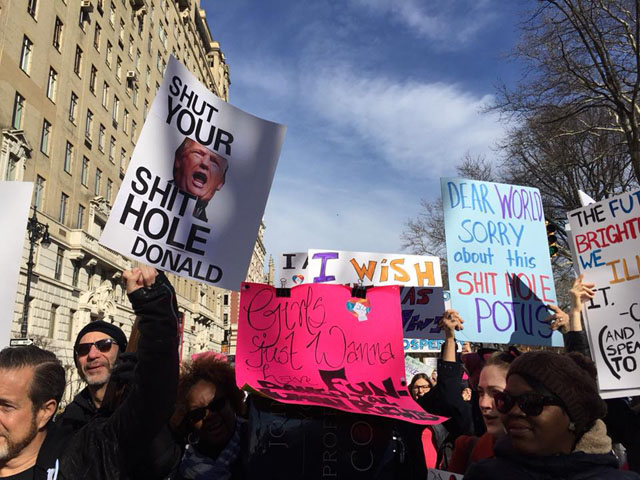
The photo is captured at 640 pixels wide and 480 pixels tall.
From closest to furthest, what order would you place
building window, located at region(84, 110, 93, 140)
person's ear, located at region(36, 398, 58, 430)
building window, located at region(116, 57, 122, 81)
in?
1. person's ear, located at region(36, 398, 58, 430)
2. building window, located at region(84, 110, 93, 140)
3. building window, located at region(116, 57, 122, 81)

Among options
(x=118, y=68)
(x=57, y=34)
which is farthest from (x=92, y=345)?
(x=118, y=68)

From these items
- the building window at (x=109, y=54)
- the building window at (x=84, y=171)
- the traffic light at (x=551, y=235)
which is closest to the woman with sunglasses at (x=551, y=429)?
the traffic light at (x=551, y=235)

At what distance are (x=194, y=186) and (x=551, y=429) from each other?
2.33 metres

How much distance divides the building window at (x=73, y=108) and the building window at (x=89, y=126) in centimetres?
101

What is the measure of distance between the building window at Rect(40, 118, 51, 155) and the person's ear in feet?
84.5

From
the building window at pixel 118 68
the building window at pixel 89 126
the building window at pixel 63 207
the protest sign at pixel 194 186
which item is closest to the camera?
the protest sign at pixel 194 186

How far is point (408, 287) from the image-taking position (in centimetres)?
648

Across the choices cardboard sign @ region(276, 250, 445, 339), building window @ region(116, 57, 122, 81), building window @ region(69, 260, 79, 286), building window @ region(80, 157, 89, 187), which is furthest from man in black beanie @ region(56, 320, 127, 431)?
building window @ region(116, 57, 122, 81)

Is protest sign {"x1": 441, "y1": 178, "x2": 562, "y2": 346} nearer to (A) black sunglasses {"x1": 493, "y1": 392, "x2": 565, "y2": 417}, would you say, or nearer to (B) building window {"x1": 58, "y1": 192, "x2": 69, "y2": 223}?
(A) black sunglasses {"x1": 493, "y1": 392, "x2": 565, "y2": 417}

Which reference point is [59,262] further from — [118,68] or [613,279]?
[613,279]

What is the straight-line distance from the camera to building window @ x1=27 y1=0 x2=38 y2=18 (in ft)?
77.1

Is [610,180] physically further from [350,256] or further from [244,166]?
[244,166]

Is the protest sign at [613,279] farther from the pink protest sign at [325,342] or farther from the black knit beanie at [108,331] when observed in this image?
the black knit beanie at [108,331]

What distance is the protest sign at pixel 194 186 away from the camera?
10.00 feet
